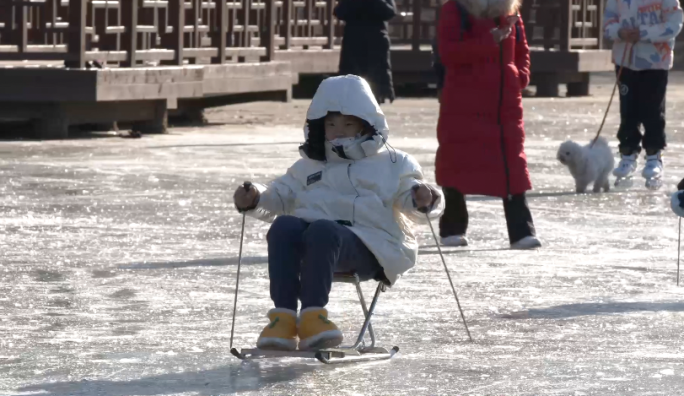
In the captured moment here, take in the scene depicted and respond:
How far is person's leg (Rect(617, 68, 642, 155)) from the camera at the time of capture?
1257 centimetres

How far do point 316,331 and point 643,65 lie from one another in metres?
7.36

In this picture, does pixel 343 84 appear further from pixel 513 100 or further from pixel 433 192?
pixel 513 100

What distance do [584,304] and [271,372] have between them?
202 cm

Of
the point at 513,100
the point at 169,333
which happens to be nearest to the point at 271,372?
the point at 169,333

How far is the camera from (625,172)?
41.3 feet

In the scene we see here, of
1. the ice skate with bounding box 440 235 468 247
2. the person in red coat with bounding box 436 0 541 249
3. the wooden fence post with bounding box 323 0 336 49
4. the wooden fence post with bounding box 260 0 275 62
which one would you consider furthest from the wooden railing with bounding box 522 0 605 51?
the ice skate with bounding box 440 235 468 247

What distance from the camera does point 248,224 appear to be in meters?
9.94

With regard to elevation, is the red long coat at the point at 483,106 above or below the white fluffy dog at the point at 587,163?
above

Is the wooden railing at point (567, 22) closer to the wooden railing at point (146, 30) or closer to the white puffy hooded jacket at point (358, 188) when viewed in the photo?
the wooden railing at point (146, 30)

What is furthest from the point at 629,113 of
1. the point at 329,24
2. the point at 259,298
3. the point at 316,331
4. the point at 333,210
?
the point at 329,24

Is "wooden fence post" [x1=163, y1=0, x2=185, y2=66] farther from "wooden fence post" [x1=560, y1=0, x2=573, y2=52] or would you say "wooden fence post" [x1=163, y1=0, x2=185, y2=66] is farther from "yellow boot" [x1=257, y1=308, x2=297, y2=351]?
"yellow boot" [x1=257, y1=308, x2=297, y2=351]

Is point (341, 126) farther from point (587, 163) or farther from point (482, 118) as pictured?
point (587, 163)

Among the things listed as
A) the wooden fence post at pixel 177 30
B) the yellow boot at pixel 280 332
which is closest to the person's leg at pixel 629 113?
the wooden fence post at pixel 177 30

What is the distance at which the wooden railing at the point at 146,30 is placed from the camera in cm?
1595
